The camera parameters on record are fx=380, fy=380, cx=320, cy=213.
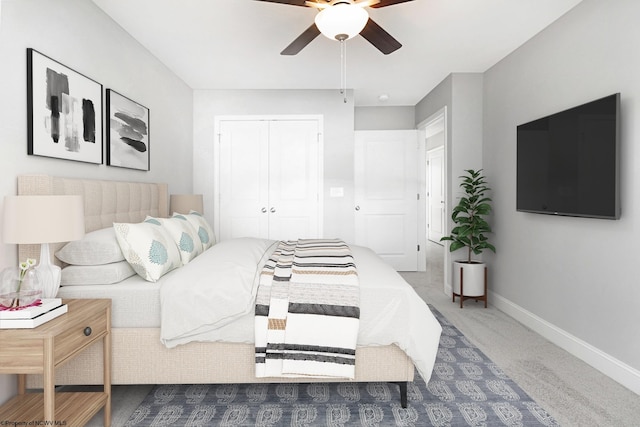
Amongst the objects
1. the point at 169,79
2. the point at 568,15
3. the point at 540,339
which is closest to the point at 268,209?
the point at 169,79

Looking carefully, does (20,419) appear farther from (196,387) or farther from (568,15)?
(568,15)

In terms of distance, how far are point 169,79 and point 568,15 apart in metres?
3.73

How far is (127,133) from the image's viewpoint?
10.4 ft

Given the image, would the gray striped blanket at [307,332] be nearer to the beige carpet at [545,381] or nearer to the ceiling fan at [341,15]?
the beige carpet at [545,381]

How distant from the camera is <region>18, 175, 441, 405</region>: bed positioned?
204 cm

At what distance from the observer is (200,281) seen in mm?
2076

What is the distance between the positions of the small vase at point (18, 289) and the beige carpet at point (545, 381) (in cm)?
79

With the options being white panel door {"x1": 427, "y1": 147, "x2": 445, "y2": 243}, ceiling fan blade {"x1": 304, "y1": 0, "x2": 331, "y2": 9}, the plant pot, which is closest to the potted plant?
the plant pot

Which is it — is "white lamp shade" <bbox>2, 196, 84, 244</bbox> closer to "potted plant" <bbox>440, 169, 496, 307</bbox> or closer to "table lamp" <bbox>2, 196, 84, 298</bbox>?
"table lamp" <bbox>2, 196, 84, 298</bbox>

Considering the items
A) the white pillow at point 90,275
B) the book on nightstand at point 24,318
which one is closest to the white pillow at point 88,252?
the white pillow at point 90,275

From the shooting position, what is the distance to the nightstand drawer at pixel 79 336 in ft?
5.10

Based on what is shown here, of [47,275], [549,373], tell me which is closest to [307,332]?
[47,275]

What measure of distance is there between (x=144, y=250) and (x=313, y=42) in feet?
7.81

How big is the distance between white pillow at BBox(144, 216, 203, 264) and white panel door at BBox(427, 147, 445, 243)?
22.2 feet
